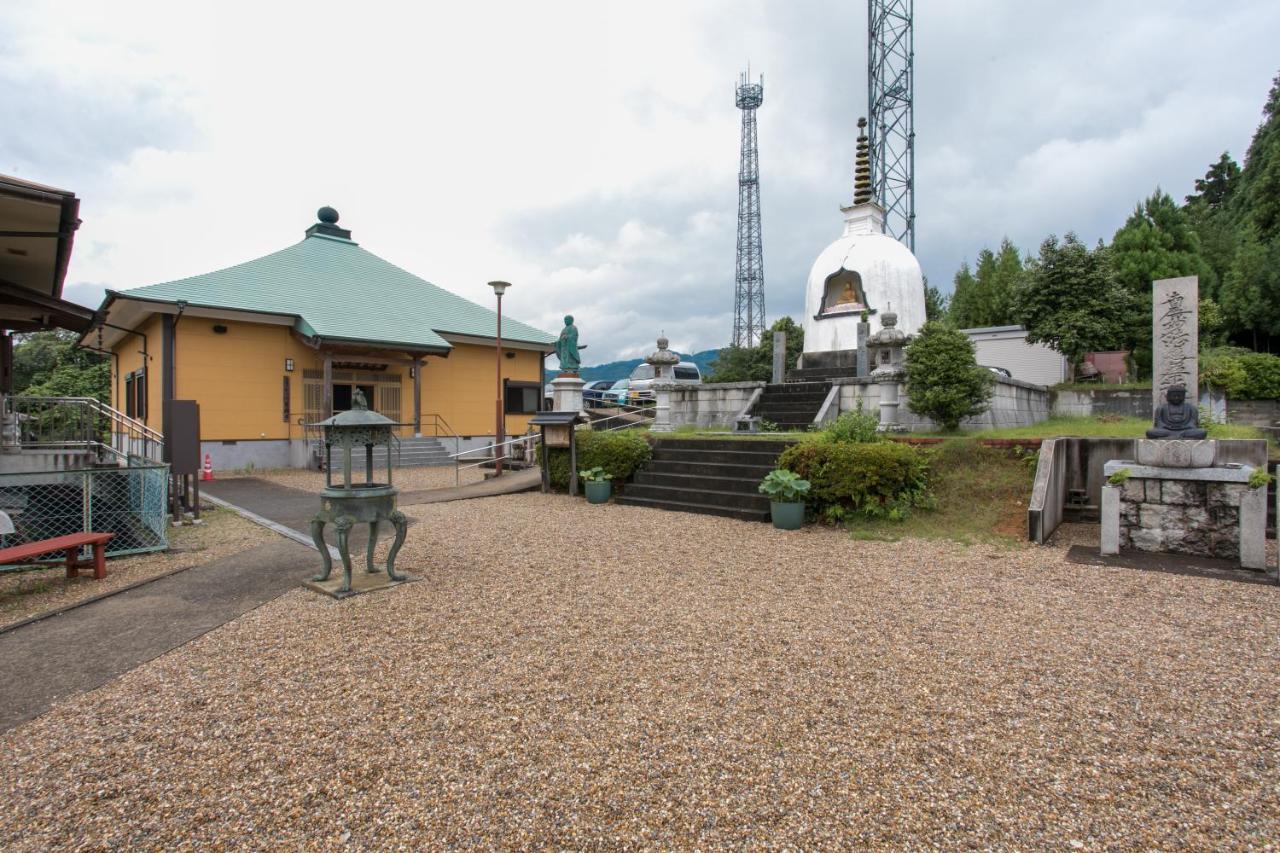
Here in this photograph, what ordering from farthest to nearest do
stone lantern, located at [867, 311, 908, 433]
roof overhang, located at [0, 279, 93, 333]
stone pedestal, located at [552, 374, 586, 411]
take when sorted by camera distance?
stone pedestal, located at [552, 374, 586, 411], stone lantern, located at [867, 311, 908, 433], roof overhang, located at [0, 279, 93, 333]

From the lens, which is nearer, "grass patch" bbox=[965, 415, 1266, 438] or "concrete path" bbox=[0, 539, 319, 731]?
"concrete path" bbox=[0, 539, 319, 731]

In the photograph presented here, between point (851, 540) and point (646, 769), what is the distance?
5259mm

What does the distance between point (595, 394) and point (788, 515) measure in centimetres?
2452

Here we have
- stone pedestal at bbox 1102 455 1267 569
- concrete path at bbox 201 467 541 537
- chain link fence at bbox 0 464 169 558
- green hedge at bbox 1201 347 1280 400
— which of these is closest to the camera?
stone pedestal at bbox 1102 455 1267 569

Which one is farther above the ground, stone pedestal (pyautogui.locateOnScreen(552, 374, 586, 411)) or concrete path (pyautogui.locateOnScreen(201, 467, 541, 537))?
stone pedestal (pyautogui.locateOnScreen(552, 374, 586, 411))

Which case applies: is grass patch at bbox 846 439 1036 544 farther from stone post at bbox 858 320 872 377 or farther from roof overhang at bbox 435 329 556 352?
roof overhang at bbox 435 329 556 352

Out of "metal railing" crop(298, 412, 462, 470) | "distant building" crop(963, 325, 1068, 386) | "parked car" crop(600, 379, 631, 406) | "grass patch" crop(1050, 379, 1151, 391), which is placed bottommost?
"metal railing" crop(298, 412, 462, 470)

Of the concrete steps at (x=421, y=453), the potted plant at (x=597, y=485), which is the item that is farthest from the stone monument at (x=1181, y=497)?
the concrete steps at (x=421, y=453)

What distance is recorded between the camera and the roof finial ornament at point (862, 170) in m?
20.4

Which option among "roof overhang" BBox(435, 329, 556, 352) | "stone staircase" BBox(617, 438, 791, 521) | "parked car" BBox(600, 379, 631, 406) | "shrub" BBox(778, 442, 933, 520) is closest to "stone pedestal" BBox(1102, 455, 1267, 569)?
"shrub" BBox(778, 442, 933, 520)

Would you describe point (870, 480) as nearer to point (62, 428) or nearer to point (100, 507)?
point (100, 507)

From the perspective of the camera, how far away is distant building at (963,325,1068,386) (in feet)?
65.8

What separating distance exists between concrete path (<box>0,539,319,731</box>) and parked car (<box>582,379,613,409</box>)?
864 inches

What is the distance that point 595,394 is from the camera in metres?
32.0
